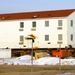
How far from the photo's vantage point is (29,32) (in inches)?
2237

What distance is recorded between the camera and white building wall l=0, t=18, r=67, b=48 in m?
54.8

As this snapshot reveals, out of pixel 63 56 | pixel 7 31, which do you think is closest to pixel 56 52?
pixel 63 56

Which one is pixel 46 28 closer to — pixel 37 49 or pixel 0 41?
pixel 37 49

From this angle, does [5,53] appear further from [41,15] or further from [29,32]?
[41,15]

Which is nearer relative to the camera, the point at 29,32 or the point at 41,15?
the point at 29,32

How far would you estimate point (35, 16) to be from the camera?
5772 cm

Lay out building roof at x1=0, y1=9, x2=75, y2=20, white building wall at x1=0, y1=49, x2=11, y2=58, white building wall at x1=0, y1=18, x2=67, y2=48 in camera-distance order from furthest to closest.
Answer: building roof at x1=0, y1=9, x2=75, y2=20, white building wall at x1=0, y1=18, x2=67, y2=48, white building wall at x1=0, y1=49, x2=11, y2=58

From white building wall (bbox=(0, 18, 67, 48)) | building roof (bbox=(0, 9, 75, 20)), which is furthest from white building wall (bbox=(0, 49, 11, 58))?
building roof (bbox=(0, 9, 75, 20))

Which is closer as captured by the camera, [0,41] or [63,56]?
[63,56]

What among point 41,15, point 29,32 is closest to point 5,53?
point 29,32

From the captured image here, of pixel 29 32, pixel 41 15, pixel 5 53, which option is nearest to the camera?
pixel 5 53

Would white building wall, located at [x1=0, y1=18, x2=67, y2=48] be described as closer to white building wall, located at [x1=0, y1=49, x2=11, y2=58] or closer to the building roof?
the building roof

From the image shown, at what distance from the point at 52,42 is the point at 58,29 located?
2317 millimetres

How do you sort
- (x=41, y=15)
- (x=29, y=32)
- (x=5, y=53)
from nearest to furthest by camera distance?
(x=5, y=53) < (x=29, y=32) < (x=41, y=15)
